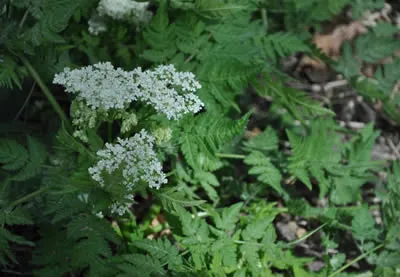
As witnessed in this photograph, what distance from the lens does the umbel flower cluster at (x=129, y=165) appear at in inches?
84.1

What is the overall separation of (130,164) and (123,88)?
1.26 feet

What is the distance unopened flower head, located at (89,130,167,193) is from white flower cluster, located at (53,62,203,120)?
0.65ft

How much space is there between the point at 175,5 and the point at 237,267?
158cm

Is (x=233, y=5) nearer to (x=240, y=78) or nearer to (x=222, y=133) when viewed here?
(x=240, y=78)

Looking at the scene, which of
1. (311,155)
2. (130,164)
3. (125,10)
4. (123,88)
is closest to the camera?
(130,164)

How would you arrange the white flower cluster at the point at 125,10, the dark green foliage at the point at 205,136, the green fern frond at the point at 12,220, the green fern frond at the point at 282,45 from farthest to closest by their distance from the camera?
the green fern frond at the point at 282,45, the white flower cluster at the point at 125,10, the dark green foliage at the point at 205,136, the green fern frond at the point at 12,220

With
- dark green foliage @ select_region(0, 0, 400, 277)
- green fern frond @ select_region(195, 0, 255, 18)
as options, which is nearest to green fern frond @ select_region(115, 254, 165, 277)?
dark green foliage @ select_region(0, 0, 400, 277)

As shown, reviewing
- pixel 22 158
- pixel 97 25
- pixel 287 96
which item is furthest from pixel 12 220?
pixel 287 96

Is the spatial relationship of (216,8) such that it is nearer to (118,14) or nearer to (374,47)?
(118,14)

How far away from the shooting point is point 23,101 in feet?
10.8

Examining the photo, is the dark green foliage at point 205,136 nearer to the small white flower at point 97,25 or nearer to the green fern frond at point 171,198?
the green fern frond at point 171,198

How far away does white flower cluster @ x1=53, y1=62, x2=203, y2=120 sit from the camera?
228 centimetres

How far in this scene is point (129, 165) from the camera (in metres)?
2.18

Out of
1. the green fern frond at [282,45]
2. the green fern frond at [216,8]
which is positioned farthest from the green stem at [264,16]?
the green fern frond at [216,8]
